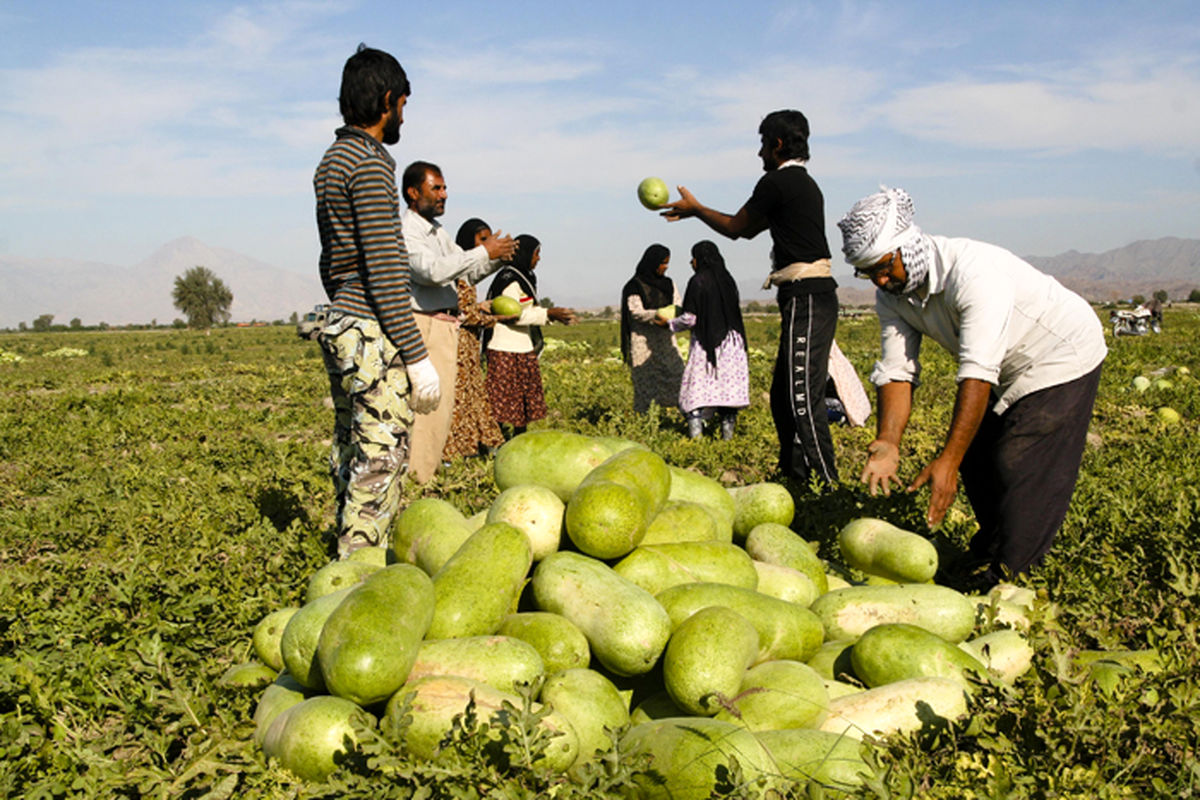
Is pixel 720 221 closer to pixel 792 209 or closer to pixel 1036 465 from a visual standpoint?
pixel 792 209

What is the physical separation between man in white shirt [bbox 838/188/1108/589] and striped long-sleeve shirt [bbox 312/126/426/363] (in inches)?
85.7

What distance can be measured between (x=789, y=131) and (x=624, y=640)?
4.33 m

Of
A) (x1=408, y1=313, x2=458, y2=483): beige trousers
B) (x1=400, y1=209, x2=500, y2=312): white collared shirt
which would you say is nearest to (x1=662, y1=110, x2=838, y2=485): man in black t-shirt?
(x1=400, y1=209, x2=500, y2=312): white collared shirt

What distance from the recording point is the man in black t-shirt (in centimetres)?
554

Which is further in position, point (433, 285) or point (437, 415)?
point (437, 415)

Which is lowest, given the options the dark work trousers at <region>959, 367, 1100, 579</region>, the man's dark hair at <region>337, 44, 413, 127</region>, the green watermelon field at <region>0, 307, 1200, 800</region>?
the green watermelon field at <region>0, 307, 1200, 800</region>

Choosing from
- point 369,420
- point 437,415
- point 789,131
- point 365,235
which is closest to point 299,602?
point 369,420

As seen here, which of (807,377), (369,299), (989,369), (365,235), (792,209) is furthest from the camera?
(792,209)

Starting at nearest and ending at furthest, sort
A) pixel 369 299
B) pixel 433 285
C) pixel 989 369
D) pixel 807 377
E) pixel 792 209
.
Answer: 1. pixel 989 369
2. pixel 369 299
3. pixel 807 377
4. pixel 792 209
5. pixel 433 285

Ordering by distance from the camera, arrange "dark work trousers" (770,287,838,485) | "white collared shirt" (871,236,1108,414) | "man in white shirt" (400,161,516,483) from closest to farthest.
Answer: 1. "white collared shirt" (871,236,1108,414)
2. "dark work trousers" (770,287,838,485)
3. "man in white shirt" (400,161,516,483)

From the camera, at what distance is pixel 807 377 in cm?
553

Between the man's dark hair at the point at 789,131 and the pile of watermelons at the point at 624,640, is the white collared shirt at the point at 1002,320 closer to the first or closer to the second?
the pile of watermelons at the point at 624,640

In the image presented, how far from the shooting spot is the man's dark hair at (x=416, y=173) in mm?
6383

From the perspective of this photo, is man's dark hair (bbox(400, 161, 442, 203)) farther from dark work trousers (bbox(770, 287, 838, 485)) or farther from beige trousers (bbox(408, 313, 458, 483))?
dark work trousers (bbox(770, 287, 838, 485))
